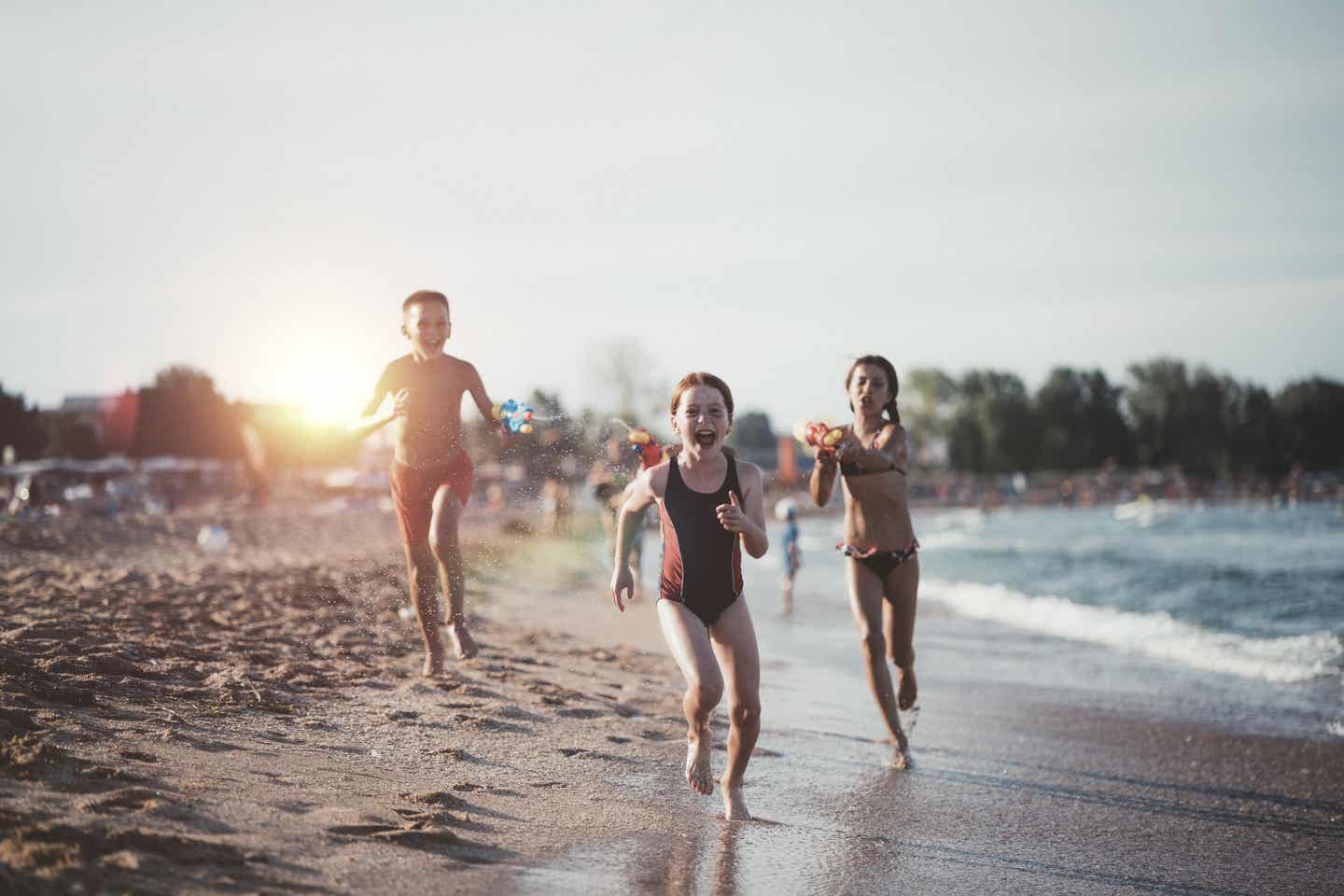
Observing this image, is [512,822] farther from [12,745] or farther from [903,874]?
[12,745]

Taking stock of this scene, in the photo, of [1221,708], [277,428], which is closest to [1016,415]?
[277,428]

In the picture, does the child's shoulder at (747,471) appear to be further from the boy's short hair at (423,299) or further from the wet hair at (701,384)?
the boy's short hair at (423,299)

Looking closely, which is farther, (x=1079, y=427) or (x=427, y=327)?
(x=1079, y=427)

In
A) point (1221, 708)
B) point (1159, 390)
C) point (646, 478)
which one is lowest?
point (1221, 708)

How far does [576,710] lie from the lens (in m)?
7.38

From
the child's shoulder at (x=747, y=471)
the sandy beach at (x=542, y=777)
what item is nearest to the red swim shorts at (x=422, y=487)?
the sandy beach at (x=542, y=777)

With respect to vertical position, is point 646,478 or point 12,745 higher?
point 646,478

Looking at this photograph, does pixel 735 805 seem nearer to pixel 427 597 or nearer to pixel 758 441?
pixel 427 597

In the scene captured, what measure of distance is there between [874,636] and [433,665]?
3.13m

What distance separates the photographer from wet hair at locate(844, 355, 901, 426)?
6629mm

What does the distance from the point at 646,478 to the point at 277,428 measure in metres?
85.2

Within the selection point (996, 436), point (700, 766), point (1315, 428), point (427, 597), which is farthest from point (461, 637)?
point (1315, 428)

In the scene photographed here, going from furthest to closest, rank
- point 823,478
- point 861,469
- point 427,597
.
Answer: point 427,597
point 861,469
point 823,478

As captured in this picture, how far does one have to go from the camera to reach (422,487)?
714 centimetres
